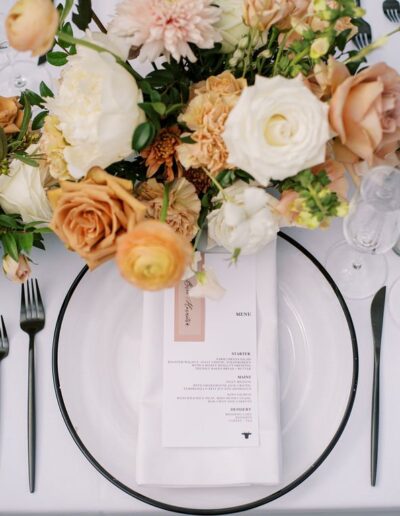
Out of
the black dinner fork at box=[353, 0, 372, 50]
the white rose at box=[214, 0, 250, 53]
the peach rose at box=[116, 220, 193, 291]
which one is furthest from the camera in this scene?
the black dinner fork at box=[353, 0, 372, 50]

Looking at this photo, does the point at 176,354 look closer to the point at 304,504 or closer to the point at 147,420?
the point at 147,420

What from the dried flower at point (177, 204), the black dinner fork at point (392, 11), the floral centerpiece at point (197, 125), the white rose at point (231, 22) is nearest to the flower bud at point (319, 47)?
the floral centerpiece at point (197, 125)

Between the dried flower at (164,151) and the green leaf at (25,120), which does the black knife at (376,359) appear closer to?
the dried flower at (164,151)

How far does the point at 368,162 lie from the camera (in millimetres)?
584

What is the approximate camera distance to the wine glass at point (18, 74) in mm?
871

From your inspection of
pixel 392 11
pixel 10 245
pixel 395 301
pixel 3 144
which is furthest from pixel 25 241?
pixel 392 11

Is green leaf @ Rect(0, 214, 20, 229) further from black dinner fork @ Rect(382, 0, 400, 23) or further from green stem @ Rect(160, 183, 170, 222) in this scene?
black dinner fork @ Rect(382, 0, 400, 23)

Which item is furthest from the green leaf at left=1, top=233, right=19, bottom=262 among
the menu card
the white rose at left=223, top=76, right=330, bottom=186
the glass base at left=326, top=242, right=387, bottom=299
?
the glass base at left=326, top=242, right=387, bottom=299

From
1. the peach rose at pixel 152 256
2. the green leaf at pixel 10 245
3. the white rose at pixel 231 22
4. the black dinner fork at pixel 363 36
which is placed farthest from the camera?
the black dinner fork at pixel 363 36

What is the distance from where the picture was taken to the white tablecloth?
728mm

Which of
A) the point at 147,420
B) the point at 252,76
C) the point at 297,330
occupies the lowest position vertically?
the point at 147,420

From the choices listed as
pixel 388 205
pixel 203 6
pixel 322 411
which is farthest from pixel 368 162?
pixel 322 411

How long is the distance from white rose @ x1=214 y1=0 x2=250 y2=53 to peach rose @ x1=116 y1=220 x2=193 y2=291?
276 mm

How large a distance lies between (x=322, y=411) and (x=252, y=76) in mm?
476
